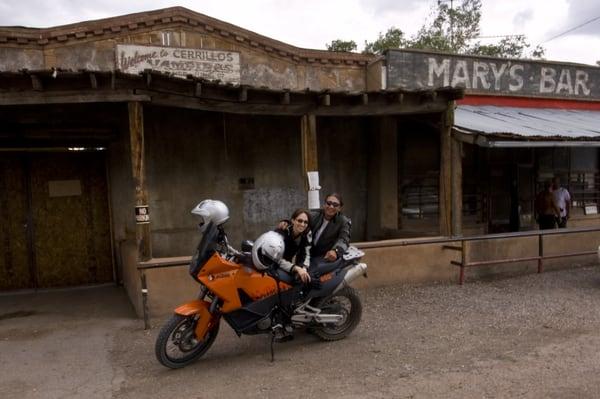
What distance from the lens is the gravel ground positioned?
12.6ft

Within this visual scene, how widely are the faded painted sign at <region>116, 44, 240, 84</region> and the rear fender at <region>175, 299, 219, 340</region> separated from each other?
5.68 metres

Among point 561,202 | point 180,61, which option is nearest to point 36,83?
point 180,61

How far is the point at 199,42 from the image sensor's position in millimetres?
9258

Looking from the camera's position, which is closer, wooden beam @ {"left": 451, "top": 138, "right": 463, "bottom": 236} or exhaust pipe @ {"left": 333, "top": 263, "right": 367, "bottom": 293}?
exhaust pipe @ {"left": 333, "top": 263, "right": 367, "bottom": 293}

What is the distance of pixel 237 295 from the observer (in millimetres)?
4293

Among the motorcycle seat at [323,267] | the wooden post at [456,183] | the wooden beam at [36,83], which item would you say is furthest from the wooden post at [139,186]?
the wooden post at [456,183]

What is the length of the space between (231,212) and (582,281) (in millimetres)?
6262

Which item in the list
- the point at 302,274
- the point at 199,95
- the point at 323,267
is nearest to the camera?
the point at 302,274

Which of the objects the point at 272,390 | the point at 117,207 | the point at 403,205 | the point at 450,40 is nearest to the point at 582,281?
the point at 403,205

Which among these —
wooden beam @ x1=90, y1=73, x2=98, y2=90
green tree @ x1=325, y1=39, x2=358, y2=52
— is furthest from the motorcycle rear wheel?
green tree @ x1=325, y1=39, x2=358, y2=52

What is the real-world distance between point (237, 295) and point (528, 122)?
8177 mm

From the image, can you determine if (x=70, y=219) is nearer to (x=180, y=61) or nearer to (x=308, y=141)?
(x=180, y=61)

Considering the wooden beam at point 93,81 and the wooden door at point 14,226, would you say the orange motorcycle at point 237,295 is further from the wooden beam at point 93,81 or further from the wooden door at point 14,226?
the wooden door at point 14,226

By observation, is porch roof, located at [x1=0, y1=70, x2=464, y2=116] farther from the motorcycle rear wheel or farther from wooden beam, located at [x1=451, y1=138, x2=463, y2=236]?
the motorcycle rear wheel
